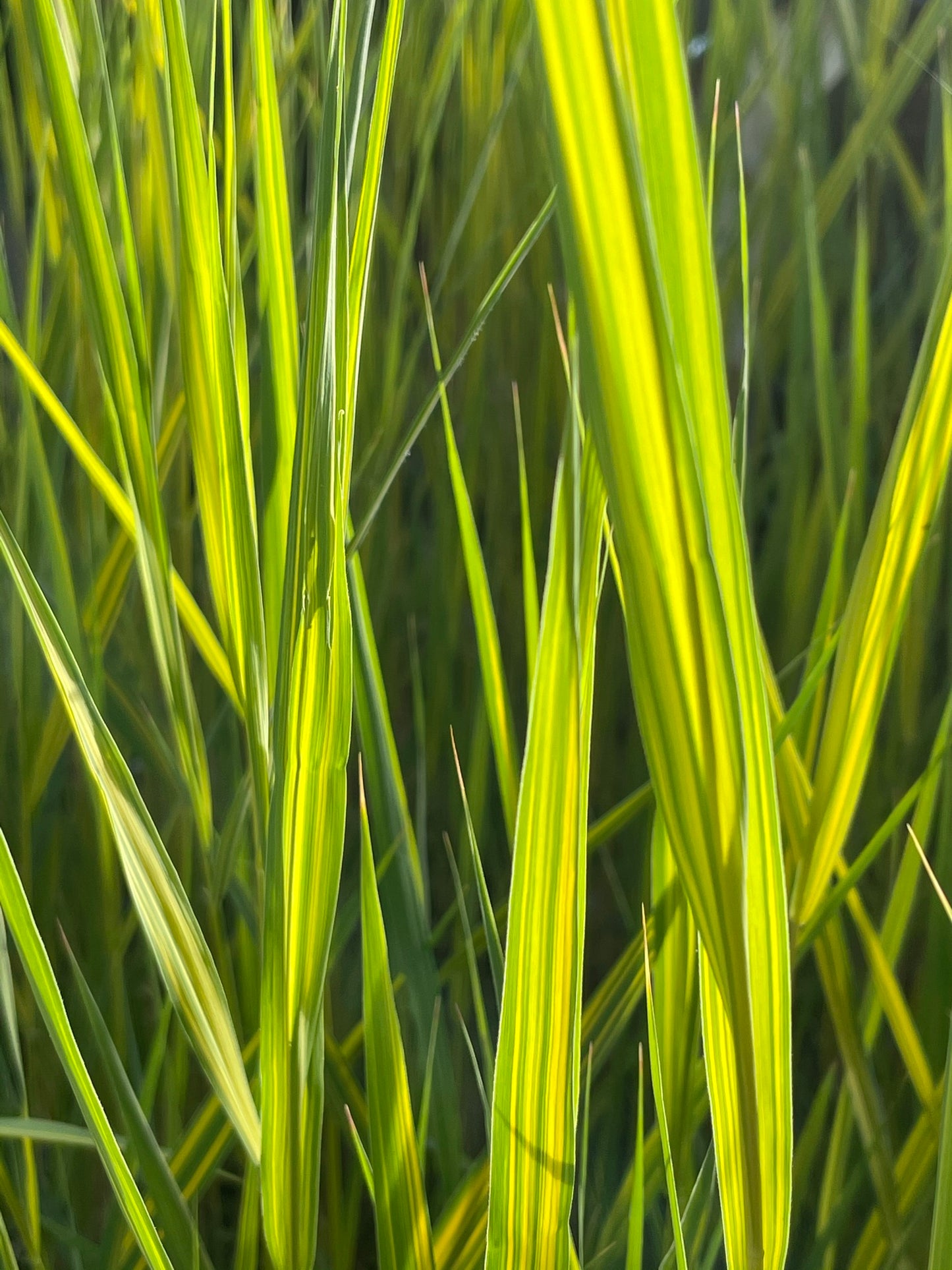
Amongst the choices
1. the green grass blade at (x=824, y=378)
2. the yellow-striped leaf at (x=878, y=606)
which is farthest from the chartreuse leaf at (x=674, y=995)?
the green grass blade at (x=824, y=378)

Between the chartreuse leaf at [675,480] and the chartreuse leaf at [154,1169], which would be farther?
the chartreuse leaf at [154,1169]

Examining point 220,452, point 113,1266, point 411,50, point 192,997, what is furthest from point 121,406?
point 411,50

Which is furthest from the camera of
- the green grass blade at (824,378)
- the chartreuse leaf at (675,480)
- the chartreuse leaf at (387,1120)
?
the green grass blade at (824,378)

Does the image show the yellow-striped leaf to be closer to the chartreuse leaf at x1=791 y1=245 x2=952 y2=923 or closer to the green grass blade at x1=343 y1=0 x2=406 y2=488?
the chartreuse leaf at x1=791 y1=245 x2=952 y2=923

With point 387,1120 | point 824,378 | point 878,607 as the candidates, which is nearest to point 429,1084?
point 387,1120

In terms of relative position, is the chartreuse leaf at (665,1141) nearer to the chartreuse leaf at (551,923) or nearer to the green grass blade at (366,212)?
the chartreuse leaf at (551,923)

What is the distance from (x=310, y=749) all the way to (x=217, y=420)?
8 centimetres

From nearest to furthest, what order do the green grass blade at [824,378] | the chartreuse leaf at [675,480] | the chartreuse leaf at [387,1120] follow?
1. the chartreuse leaf at [675,480]
2. the chartreuse leaf at [387,1120]
3. the green grass blade at [824,378]

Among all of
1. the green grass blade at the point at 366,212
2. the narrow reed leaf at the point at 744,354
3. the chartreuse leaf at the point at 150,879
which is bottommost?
the chartreuse leaf at the point at 150,879

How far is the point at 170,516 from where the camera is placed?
461 millimetres

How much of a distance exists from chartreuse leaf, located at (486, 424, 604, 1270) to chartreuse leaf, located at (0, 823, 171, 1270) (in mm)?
67

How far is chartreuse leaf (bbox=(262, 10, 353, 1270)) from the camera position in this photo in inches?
6.9

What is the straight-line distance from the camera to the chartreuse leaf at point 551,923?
0.55 feet

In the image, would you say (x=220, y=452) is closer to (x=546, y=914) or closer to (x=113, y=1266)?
(x=546, y=914)
